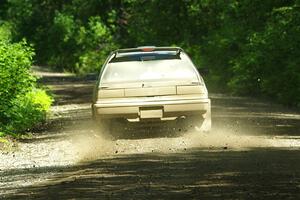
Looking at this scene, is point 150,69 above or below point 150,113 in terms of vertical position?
above

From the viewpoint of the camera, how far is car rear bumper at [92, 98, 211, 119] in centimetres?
1466

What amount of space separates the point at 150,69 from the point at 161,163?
4.01 meters

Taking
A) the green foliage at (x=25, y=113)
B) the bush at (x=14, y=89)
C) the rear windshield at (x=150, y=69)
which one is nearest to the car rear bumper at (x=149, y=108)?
the rear windshield at (x=150, y=69)

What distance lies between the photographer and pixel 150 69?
15258 mm

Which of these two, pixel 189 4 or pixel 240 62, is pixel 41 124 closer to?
pixel 240 62

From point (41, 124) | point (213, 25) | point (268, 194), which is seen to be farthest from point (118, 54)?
point (213, 25)

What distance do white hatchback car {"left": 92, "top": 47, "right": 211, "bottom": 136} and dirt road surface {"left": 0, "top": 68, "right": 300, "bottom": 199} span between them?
40 centimetres

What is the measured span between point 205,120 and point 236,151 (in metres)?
2.50

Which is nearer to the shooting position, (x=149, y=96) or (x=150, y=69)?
(x=149, y=96)

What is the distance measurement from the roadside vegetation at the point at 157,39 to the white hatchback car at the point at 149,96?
2838 mm

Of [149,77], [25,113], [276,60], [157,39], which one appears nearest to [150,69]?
[149,77]

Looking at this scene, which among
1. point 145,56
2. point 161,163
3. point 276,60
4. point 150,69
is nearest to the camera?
point 161,163

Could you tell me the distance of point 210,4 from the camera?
39.5m

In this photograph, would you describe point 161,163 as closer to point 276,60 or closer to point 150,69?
point 150,69
